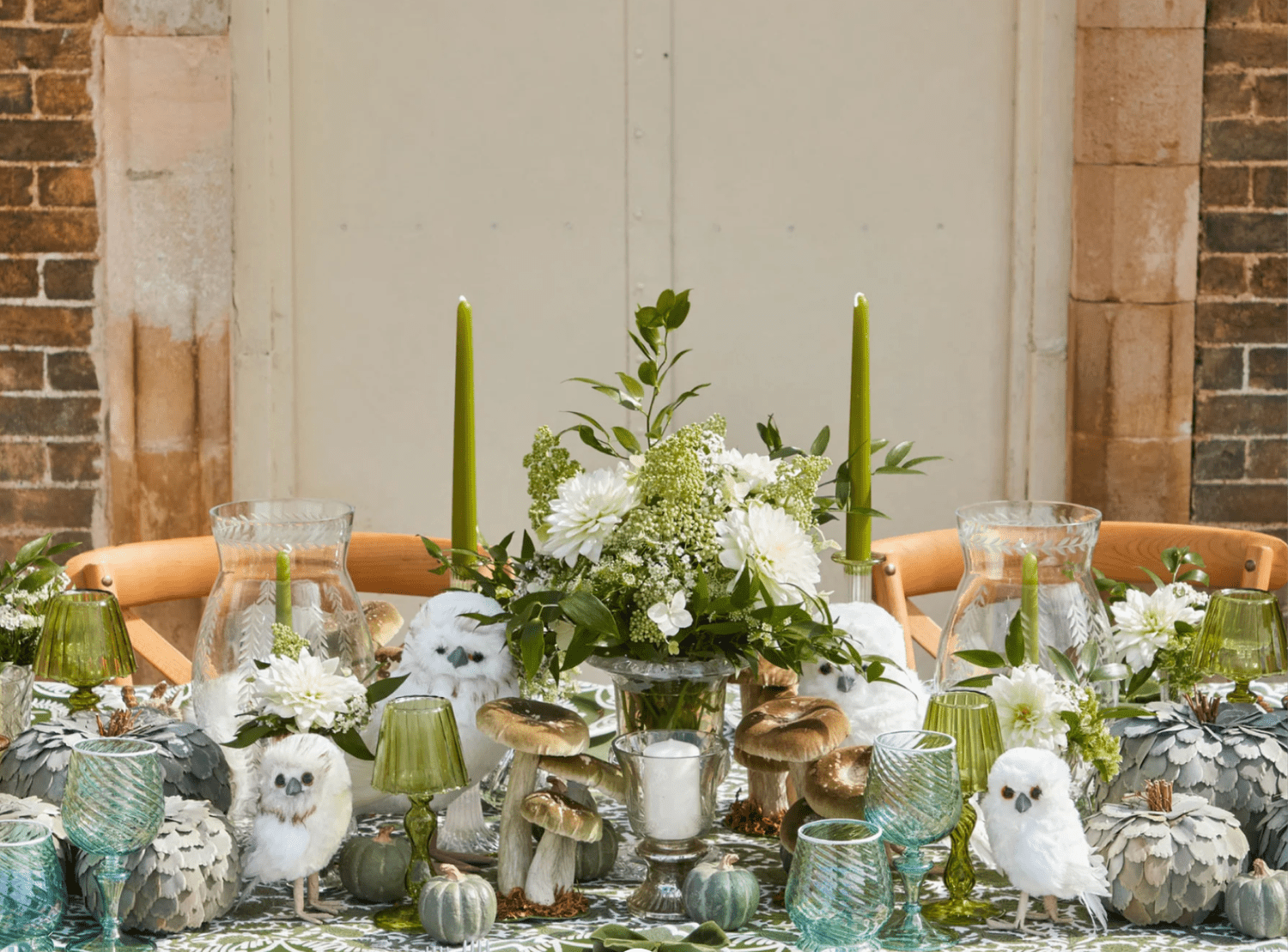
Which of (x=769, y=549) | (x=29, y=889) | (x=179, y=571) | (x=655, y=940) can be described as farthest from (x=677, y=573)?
(x=179, y=571)

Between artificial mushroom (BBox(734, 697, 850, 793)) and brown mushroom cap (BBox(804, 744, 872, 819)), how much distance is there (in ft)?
0.04

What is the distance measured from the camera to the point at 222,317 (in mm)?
2998

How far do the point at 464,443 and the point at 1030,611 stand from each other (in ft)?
1.68

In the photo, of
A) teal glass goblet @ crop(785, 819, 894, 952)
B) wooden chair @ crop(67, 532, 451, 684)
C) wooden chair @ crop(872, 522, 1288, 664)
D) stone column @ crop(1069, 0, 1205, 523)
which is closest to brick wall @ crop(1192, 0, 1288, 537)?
stone column @ crop(1069, 0, 1205, 523)

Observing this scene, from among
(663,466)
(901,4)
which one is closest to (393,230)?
(901,4)

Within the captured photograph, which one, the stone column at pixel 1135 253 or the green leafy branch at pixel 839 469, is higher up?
the stone column at pixel 1135 253

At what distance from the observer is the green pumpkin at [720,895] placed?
1.11 metres

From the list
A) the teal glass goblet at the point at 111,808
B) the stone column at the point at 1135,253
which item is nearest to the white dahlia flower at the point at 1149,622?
the teal glass goblet at the point at 111,808

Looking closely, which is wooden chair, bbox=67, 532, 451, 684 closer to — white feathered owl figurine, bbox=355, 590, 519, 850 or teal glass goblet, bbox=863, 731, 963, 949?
→ white feathered owl figurine, bbox=355, 590, 519, 850

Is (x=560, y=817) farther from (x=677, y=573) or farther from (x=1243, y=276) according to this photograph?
(x=1243, y=276)

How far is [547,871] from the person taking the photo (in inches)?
45.7

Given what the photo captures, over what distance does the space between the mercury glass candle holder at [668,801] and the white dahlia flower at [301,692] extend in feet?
0.77

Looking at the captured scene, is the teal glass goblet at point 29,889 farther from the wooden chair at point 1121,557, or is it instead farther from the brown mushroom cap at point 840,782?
the wooden chair at point 1121,557

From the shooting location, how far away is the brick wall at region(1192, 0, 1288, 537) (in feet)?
9.71
